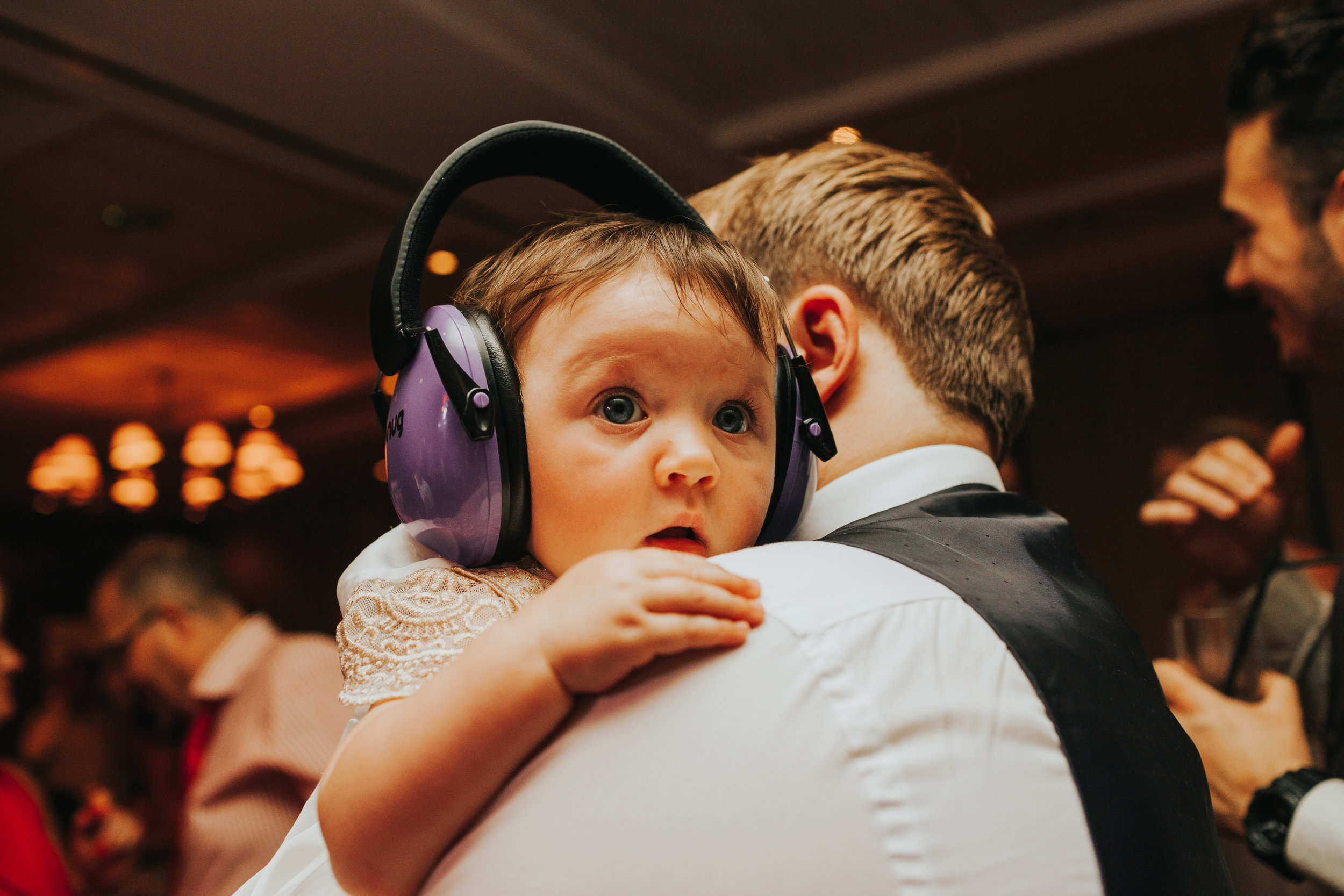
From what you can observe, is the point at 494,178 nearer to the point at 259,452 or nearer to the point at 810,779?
the point at 810,779

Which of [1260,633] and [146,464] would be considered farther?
[146,464]

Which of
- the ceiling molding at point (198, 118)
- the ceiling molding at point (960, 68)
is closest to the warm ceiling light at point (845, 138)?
the ceiling molding at point (960, 68)

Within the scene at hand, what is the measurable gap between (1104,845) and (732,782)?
0.92 ft

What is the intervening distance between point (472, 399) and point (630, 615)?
272mm

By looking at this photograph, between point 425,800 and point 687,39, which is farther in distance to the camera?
point 687,39

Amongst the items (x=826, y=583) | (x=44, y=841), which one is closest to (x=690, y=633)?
(x=826, y=583)

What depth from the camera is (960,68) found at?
3.76 metres

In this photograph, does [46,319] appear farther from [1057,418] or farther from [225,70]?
[1057,418]

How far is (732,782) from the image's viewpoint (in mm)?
579

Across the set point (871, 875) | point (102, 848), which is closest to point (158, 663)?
point (102, 848)

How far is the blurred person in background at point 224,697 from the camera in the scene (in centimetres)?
223

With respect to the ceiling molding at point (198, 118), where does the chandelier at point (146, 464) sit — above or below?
below

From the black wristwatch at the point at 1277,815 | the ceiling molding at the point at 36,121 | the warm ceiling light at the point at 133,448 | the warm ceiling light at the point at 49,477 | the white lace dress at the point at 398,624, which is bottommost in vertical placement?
the warm ceiling light at the point at 49,477

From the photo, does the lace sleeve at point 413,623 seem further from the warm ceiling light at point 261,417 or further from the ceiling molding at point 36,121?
the warm ceiling light at point 261,417
